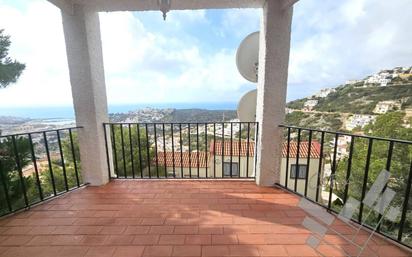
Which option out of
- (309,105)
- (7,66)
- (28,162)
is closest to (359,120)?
(309,105)

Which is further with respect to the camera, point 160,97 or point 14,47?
point 160,97

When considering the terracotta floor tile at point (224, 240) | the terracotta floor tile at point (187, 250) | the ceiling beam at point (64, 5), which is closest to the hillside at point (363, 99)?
the terracotta floor tile at point (224, 240)

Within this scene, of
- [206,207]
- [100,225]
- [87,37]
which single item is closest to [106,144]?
[100,225]

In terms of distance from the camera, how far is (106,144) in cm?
293

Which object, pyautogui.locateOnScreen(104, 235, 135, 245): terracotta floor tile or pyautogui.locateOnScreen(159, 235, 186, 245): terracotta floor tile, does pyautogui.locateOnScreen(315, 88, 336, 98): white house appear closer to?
pyautogui.locateOnScreen(159, 235, 186, 245): terracotta floor tile

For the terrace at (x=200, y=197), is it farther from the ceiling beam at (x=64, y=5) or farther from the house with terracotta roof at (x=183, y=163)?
the house with terracotta roof at (x=183, y=163)

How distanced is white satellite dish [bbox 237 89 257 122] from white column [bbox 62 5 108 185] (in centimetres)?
215

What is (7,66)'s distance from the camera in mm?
3744

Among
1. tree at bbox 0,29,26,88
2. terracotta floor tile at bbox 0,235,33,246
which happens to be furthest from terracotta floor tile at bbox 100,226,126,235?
tree at bbox 0,29,26,88

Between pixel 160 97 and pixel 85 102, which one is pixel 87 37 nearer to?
pixel 85 102

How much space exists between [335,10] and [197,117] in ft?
14.7

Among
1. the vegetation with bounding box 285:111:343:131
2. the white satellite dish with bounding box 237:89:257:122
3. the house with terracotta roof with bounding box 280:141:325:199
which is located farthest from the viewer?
the vegetation with bounding box 285:111:343:131

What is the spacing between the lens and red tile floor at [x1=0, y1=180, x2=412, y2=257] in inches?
59.8

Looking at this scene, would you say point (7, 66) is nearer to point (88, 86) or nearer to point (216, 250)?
point (88, 86)
